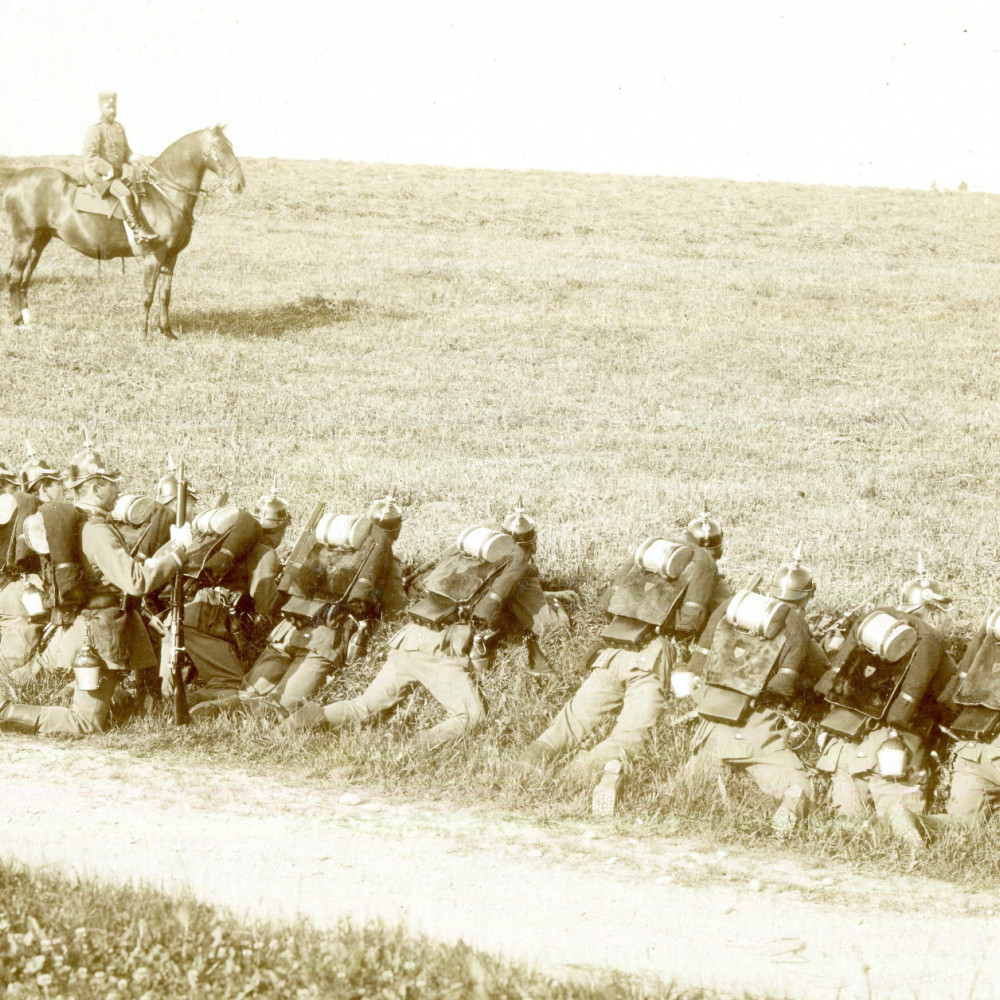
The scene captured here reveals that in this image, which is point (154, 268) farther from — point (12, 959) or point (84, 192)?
point (12, 959)

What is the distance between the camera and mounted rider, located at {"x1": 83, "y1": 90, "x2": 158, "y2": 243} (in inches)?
779

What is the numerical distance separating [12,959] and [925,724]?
4536 mm

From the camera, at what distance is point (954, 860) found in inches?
257

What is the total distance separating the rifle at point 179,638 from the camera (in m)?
8.53

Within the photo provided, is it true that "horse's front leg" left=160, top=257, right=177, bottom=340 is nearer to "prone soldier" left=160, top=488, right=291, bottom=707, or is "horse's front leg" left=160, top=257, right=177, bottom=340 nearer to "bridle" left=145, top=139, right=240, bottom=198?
"bridle" left=145, top=139, right=240, bottom=198

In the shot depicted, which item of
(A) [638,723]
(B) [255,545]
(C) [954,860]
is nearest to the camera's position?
(C) [954,860]

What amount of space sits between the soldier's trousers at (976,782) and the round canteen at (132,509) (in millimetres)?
5172

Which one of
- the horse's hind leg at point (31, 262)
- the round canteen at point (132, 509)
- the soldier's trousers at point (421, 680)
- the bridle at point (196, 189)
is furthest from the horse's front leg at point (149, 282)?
the soldier's trousers at point (421, 680)

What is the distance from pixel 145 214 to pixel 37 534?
12367mm

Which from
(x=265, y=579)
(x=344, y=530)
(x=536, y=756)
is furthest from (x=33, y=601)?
(x=536, y=756)

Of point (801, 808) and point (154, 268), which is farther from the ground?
point (154, 268)

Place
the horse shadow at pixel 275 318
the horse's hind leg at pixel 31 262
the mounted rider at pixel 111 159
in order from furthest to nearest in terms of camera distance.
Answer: the horse shadow at pixel 275 318
the horse's hind leg at pixel 31 262
the mounted rider at pixel 111 159

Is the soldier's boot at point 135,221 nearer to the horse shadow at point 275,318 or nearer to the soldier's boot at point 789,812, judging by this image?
the horse shadow at point 275,318

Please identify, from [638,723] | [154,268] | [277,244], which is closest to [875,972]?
[638,723]
